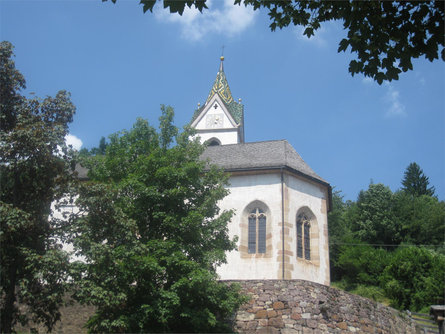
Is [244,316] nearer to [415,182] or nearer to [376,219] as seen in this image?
[376,219]

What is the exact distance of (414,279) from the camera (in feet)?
91.1

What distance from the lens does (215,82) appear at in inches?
1751

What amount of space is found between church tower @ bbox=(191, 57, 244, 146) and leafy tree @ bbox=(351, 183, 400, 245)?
40.0 ft

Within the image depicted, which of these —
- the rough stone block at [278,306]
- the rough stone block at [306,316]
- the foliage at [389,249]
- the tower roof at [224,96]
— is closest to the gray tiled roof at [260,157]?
the rough stone block at [278,306]

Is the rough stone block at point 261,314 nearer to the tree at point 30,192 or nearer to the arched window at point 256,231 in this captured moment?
the arched window at point 256,231

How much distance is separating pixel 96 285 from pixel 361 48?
29.8ft

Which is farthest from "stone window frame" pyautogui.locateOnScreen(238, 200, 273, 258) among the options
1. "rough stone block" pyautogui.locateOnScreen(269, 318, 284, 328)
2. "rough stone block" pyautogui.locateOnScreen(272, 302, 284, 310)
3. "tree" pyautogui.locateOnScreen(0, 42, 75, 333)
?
"tree" pyautogui.locateOnScreen(0, 42, 75, 333)

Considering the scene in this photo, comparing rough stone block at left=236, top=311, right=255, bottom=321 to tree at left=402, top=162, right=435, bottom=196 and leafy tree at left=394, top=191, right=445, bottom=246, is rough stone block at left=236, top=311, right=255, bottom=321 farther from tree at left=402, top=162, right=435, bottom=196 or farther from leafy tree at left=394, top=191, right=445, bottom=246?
tree at left=402, top=162, right=435, bottom=196

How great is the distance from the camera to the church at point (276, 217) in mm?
20375

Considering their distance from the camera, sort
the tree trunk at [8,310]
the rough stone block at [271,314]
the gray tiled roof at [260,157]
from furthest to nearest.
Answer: the gray tiled roof at [260,157]
the rough stone block at [271,314]
the tree trunk at [8,310]

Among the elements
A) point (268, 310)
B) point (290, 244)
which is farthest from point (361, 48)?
point (290, 244)

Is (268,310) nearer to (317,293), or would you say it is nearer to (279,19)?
(317,293)

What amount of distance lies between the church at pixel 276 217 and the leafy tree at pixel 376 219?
1705 cm

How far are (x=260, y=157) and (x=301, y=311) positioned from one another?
9047mm
